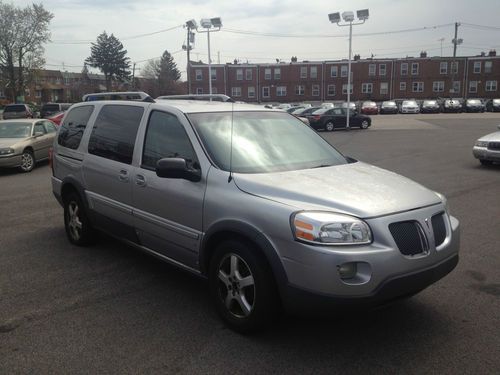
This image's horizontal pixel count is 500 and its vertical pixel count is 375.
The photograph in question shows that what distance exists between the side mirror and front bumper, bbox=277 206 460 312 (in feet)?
3.44

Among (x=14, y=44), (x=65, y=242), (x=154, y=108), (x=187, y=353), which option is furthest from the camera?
(x=14, y=44)

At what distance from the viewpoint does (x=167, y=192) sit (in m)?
4.15

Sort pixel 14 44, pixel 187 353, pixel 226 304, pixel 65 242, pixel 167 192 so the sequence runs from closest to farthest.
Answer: pixel 187 353
pixel 226 304
pixel 167 192
pixel 65 242
pixel 14 44

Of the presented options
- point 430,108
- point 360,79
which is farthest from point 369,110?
point 360,79

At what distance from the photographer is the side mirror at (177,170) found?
3754 millimetres

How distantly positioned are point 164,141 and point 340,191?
1787mm

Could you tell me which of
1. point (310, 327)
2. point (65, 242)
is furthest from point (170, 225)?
point (65, 242)

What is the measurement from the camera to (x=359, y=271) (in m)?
3.09

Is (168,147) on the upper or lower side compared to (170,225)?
upper

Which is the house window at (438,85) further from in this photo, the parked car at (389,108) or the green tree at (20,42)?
the green tree at (20,42)

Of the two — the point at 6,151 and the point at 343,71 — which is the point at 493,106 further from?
the point at 6,151

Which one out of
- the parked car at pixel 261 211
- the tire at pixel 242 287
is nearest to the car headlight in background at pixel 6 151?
the parked car at pixel 261 211

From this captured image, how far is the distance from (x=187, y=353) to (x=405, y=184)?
7.08 feet

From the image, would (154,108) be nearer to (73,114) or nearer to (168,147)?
(168,147)
